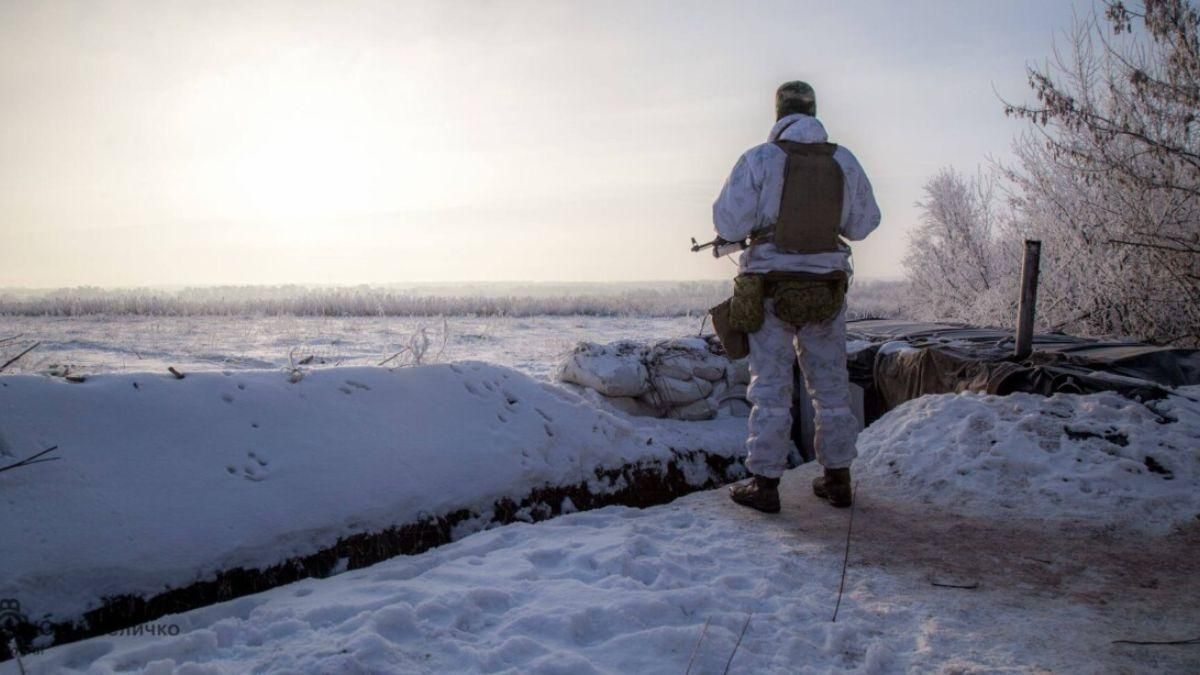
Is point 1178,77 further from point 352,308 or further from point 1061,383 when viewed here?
point 352,308

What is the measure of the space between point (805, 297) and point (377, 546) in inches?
106

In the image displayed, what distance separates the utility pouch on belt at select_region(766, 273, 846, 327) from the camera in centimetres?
396

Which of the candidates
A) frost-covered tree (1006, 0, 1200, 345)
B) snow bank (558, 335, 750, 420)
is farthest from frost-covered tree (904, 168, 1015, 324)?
snow bank (558, 335, 750, 420)

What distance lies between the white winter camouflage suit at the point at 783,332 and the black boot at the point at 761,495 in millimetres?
59

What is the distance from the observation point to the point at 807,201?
400 cm

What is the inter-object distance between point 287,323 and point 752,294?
56.6ft

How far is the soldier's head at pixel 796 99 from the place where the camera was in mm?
4254

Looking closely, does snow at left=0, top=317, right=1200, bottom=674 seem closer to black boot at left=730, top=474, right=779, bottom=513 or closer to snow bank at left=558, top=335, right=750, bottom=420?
black boot at left=730, top=474, right=779, bottom=513

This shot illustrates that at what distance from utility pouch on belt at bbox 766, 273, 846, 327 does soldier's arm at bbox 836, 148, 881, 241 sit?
405mm

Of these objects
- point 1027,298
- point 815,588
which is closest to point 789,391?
point 815,588

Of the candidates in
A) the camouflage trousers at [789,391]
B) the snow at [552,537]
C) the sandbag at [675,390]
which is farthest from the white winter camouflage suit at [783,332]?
the sandbag at [675,390]

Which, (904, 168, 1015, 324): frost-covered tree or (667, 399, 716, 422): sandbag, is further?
(904, 168, 1015, 324): frost-covered tree

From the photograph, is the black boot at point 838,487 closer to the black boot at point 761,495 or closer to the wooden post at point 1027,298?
the black boot at point 761,495

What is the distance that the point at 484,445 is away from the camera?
3.95 metres
